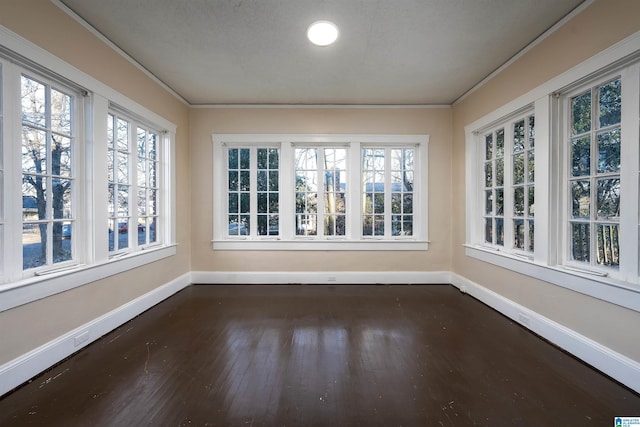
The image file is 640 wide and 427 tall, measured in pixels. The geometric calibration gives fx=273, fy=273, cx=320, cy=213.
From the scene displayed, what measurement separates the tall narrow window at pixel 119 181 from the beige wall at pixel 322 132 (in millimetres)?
1237

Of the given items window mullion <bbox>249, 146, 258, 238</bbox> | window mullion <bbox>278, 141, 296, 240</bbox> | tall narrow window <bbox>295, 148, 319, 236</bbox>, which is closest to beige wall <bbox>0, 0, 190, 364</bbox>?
window mullion <bbox>249, 146, 258, 238</bbox>

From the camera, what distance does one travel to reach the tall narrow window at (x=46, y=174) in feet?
6.82

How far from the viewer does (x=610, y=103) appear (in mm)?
2156

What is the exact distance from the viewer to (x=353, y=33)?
2555mm

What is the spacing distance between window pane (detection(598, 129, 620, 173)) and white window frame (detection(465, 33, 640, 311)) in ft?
0.40

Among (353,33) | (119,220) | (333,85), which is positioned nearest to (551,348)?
(353,33)

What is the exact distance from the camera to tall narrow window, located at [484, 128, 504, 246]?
3412mm

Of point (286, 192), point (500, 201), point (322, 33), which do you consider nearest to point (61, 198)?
point (286, 192)

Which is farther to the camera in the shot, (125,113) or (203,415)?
(125,113)

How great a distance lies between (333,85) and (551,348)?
143 inches

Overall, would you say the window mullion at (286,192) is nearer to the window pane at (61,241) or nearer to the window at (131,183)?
the window at (131,183)

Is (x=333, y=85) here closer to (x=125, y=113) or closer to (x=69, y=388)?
(x=125, y=113)

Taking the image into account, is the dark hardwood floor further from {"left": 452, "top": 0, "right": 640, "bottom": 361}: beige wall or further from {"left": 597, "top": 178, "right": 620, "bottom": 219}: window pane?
{"left": 597, "top": 178, "right": 620, "bottom": 219}: window pane

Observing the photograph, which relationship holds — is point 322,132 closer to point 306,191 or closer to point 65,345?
point 306,191
